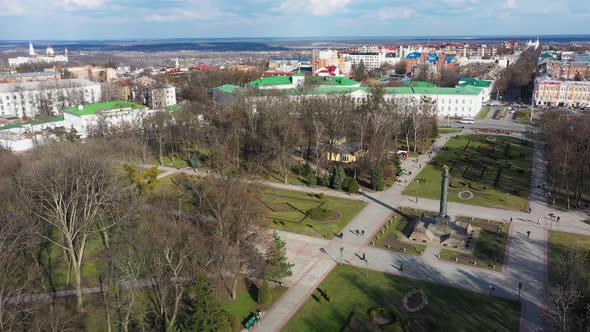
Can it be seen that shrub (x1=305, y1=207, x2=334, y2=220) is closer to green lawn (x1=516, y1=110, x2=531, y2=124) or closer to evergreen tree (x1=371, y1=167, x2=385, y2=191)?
evergreen tree (x1=371, y1=167, x2=385, y2=191)

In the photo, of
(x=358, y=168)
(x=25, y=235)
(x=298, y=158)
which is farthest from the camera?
(x=298, y=158)

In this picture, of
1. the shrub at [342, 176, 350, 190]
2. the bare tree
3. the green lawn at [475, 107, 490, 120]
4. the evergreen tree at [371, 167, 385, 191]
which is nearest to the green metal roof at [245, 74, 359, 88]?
the green lawn at [475, 107, 490, 120]

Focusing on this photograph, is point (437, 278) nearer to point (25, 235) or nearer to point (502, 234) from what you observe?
point (502, 234)

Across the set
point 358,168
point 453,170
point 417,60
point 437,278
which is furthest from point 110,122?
point 417,60

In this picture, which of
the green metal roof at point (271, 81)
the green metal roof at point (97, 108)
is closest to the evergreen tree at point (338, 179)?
the green metal roof at point (97, 108)

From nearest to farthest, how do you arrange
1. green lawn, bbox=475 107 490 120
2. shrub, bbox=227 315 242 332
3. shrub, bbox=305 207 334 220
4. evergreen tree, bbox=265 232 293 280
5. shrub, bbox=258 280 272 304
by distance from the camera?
shrub, bbox=227 315 242 332 < shrub, bbox=258 280 272 304 < evergreen tree, bbox=265 232 293 280 < shrub, bbox=305 207 334 220 < green lawn, bbox=475 107 490 120

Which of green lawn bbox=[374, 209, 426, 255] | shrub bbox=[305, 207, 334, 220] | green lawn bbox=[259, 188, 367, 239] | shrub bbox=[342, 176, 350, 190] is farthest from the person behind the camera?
→ shrub bbox=[342, 176, 350, 190]

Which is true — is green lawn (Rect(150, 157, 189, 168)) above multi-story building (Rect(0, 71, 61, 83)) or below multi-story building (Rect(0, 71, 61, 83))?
below
